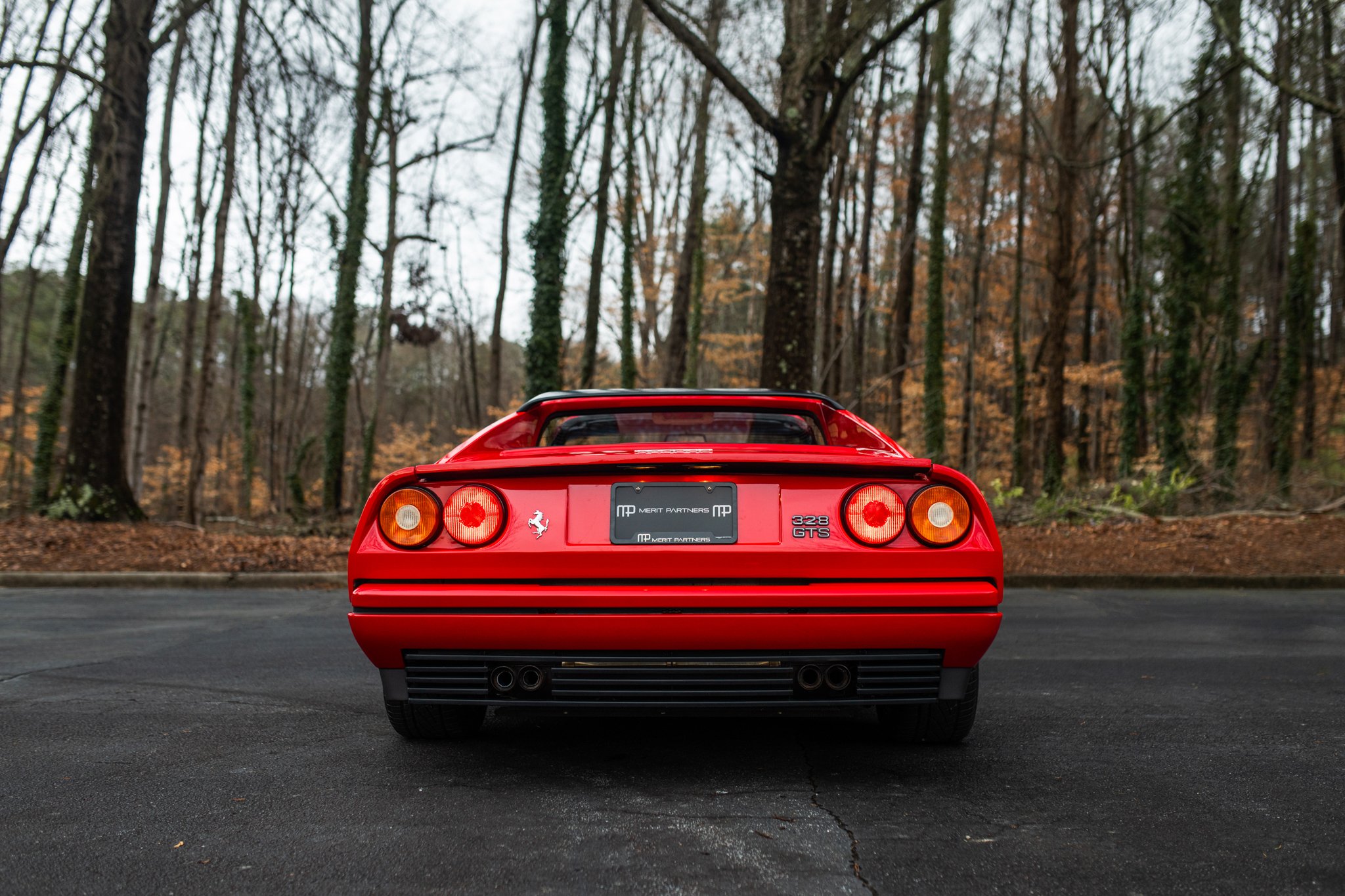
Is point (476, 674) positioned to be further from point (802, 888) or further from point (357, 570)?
point (802, 888)

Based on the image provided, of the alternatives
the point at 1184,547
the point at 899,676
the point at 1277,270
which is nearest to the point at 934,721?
the point at 899,676

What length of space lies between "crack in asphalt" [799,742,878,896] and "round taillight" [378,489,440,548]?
1.37 m

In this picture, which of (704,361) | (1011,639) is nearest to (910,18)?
(1011,639)

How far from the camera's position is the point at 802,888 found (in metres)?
2.10

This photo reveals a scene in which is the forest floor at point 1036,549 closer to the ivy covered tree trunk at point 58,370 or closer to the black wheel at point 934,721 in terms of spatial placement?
the ivy covered tree trunk at point 58,370

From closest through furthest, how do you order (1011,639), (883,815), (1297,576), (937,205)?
(883,815) → (1011,639) → (1297,576) → (937,205)

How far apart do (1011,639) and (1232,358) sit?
49.0 feet

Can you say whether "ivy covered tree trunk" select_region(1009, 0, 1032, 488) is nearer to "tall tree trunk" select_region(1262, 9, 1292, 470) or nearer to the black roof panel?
"tall tree trunk" select_region(1262, 9, 1292, 470)

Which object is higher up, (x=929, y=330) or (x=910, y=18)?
(x=910, y=18)

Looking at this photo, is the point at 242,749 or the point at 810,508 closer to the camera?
the point at 810,508

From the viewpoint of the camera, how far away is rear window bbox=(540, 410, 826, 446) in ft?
13.2

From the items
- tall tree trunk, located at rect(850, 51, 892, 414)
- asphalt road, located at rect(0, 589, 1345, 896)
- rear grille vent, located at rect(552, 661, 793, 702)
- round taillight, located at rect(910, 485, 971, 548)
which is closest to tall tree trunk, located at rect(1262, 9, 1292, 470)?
tall tree trunk, located at rect(850, 51, 892, 414)

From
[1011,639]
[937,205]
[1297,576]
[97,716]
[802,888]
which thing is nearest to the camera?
[802,888]

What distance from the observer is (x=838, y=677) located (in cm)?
280
